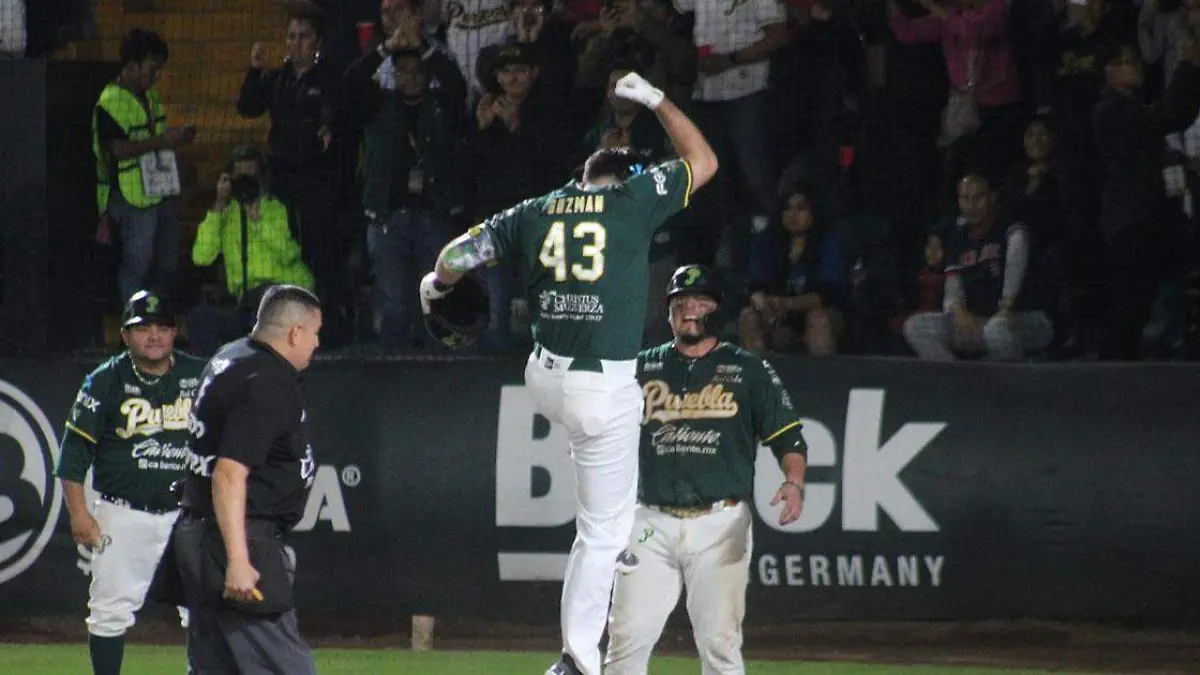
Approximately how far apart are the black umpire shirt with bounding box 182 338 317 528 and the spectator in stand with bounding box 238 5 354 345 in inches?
222

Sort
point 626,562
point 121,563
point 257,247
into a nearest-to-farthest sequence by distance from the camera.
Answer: point 626,562 → point 121,563 → point 257,247

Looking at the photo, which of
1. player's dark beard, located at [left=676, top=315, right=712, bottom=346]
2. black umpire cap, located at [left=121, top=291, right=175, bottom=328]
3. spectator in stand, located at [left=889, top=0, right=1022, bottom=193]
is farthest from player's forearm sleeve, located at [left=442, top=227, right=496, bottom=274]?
spectator in stand, located at [left=889, top=0, right=1022, bottom=193]

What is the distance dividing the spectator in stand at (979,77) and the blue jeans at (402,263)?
331 cm

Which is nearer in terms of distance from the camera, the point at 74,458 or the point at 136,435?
the point at 74,458

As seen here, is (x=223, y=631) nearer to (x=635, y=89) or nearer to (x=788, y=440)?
(x=635, y=89)

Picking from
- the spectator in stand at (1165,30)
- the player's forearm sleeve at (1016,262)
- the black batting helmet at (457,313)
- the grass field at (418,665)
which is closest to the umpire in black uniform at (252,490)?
the black batting helmet at (457,313)

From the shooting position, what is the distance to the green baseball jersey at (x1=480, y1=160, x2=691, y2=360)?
22.9 feet

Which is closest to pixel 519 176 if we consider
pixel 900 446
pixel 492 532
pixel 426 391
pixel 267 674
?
pixel 426 391

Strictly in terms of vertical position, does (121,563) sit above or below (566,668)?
below

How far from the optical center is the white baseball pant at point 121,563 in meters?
9.11

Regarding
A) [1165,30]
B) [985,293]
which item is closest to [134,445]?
[985,293]

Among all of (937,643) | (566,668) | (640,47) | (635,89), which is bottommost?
(937,643)

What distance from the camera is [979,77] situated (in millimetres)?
11406

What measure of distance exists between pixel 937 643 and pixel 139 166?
20.3 ft
